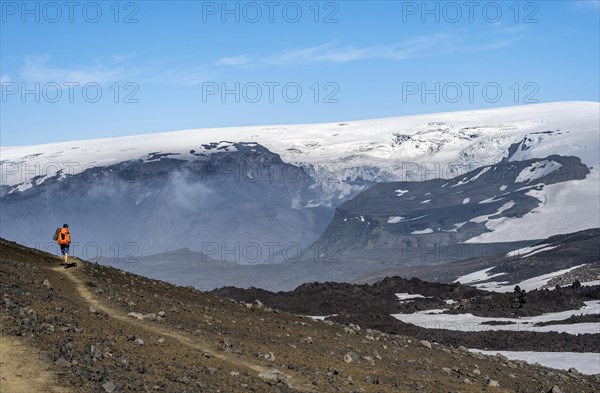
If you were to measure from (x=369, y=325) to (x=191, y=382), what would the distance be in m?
48.1

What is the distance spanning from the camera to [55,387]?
16.8 metres

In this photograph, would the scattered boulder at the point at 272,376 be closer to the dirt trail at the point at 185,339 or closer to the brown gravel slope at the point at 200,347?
the brown gravel slope at the point at 200,347

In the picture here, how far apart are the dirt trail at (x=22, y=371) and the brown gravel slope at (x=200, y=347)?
8.2 inches

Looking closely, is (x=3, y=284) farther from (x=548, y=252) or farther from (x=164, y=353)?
(x=548, y=252)

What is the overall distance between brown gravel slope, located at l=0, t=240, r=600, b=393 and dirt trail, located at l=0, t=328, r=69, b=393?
0.21 m

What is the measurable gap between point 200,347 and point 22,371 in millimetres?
6720

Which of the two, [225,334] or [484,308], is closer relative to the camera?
[225,334]

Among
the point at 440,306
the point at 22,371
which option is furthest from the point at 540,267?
the point at 22,371

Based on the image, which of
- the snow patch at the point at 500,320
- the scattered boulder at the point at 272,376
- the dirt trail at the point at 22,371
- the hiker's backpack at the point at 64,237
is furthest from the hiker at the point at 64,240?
the snow patch at the point at 500,320

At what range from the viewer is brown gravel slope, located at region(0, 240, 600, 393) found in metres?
19.2

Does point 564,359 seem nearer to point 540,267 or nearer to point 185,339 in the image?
point 185,339

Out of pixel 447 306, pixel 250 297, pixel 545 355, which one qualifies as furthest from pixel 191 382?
pixel 250 297

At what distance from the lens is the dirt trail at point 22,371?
1667 centimetres

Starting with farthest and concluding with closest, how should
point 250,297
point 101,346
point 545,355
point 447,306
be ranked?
point 250,297, point 447,306, point 545,355, point 101,346
